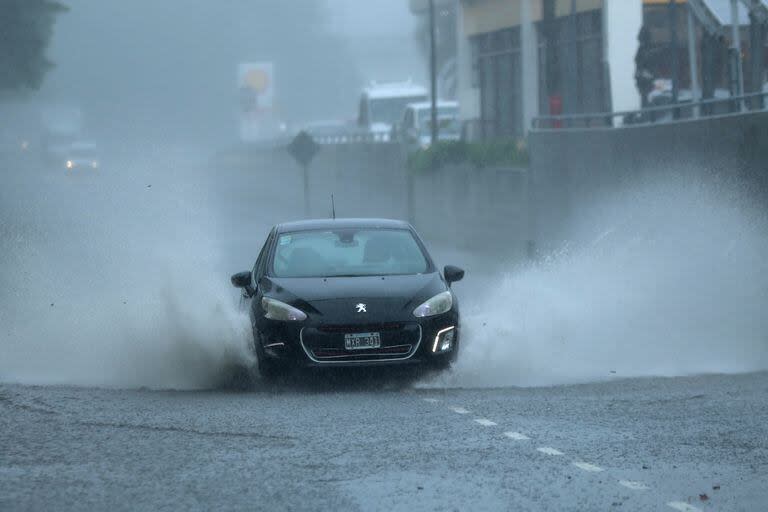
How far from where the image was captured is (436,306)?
12953 mm

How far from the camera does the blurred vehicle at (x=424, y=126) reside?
46656mm

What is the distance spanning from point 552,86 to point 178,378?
868 inches

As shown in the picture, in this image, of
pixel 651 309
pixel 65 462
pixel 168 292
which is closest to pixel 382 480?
pixel 65 462

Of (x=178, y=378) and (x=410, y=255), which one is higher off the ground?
(x=410, y=255)

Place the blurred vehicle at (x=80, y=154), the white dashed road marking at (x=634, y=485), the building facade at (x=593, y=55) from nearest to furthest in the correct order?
the white dashed road marking at (x=634, y=485) → the building facade at (x=593, y=55) → the blurred vehicle at (x=80, y=154)

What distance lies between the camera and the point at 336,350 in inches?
497

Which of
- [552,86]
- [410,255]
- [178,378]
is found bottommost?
[178,378]

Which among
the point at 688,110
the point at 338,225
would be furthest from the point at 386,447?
the point at 688,110

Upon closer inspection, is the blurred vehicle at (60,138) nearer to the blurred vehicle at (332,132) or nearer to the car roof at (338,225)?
the blurred vehicle at (332,132)

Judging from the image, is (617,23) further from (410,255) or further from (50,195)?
(410,255)

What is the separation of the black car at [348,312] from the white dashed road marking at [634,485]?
182 inches

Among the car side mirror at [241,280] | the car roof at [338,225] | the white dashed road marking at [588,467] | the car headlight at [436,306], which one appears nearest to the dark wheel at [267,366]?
the car side mirror at [241,280]

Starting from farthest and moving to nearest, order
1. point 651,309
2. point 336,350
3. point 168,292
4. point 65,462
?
point 651,309, point 168,292, point 336,350, point 65,462

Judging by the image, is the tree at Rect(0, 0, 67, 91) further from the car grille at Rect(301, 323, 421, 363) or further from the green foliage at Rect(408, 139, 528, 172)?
the car grille at Rect(301, 323, 421, 363)
